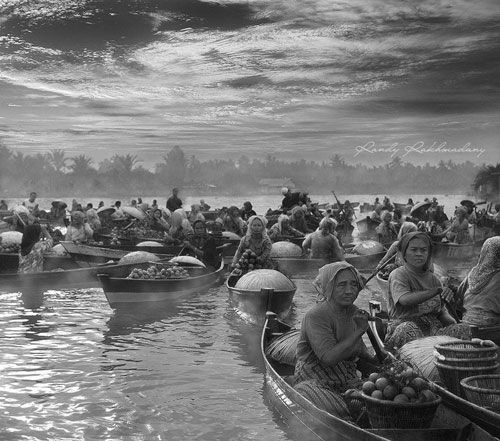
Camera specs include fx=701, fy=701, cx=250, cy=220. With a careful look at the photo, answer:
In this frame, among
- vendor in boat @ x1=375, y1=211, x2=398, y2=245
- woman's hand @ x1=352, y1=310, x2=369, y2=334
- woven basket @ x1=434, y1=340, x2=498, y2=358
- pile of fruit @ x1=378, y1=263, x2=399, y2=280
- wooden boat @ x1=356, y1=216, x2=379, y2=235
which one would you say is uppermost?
woman's hand @ x1=352, y1=310, x2=369, y2=334

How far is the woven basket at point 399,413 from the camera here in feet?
18.3

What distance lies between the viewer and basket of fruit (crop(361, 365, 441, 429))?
5598mm

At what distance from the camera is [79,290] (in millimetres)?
17812

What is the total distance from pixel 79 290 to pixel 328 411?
1265 centimetres

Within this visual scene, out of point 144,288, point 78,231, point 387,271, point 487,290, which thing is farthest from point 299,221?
point 487,290

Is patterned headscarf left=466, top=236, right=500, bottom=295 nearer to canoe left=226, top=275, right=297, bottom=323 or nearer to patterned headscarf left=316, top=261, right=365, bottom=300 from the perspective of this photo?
patterned headscarf left=316, top=261, right=365, bottom=300

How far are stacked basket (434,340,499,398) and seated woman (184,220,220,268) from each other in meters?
11.4

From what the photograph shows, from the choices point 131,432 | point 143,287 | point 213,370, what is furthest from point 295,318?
point 131,432

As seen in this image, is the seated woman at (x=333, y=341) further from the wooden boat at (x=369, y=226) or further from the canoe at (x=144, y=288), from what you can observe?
the wooden boat at (x=369, y=226)

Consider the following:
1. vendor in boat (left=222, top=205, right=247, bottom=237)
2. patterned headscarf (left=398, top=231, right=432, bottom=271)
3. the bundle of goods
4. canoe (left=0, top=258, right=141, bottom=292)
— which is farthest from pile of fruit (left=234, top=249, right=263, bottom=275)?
vendor in boat (left=222, top=205, right=247, bottom=237)

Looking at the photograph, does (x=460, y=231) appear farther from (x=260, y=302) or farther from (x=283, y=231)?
(x=260, y=302)

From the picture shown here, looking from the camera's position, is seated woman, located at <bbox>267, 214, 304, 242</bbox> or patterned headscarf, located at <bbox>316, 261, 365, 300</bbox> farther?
seated woman, located at <bbox>267, 214, 304, 242</bbox>

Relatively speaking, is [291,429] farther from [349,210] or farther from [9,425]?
[349,210]

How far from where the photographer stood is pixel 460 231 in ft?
77.6
